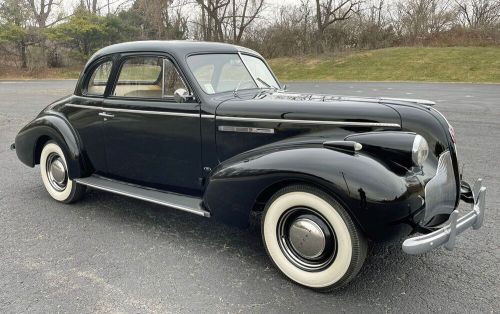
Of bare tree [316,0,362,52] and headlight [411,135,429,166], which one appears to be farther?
bare tree [316,0,362,52]

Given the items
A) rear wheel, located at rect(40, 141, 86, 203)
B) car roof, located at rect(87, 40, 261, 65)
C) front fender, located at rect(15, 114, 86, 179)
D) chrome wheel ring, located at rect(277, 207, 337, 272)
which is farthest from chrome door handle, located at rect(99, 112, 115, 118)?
chrome wheel ring, located at rect(277, 207, 337, 272)

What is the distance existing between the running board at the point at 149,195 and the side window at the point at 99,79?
95 cm

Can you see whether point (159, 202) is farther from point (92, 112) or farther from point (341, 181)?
point (341, 181)

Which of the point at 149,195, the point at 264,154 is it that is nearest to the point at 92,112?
the point at 149,195

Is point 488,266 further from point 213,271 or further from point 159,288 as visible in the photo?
point 159,288

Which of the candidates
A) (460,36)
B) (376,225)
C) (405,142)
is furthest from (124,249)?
(460,36)

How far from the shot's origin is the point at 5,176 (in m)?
5.75

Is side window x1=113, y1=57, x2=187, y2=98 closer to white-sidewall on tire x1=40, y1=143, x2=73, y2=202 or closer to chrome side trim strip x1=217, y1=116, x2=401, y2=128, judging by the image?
chrome side trim strip x1=217, y1=116, x2=401, y2=128

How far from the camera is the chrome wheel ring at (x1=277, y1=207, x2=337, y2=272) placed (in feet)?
9.29

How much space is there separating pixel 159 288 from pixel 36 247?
1.40 meters

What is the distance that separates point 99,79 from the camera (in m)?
4.49

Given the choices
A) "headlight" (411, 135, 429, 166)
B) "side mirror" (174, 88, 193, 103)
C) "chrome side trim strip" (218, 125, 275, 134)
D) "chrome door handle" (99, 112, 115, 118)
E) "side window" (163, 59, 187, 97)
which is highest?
"side window" (163, 59, 187, 97)

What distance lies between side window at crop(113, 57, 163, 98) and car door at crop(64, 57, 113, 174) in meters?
0.21

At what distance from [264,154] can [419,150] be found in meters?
1.10
